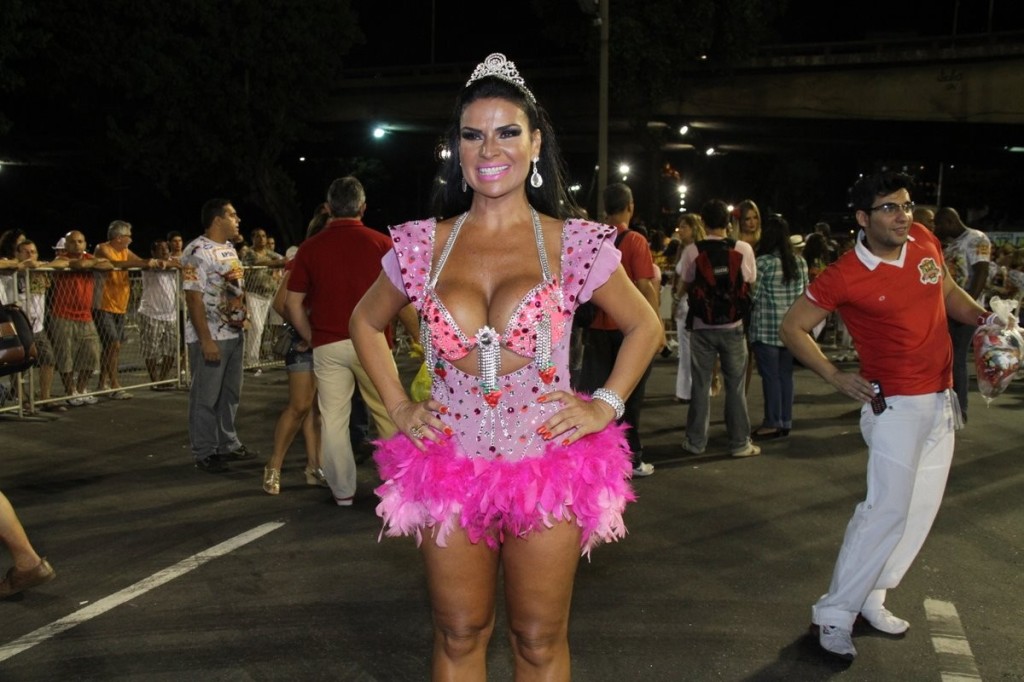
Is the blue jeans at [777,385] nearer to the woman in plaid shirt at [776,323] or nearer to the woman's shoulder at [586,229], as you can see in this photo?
the woman in plaid shirt at [776,323]

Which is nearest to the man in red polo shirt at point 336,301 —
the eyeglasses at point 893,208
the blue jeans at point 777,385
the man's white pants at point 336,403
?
the man's white pants at point 336,403

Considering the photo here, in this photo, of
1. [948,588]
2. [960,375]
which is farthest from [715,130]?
[948,588]

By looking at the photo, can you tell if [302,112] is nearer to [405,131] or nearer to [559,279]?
[405,131]

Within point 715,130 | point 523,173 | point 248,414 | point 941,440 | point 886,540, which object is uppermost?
point 715,130

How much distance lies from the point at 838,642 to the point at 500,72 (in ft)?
9.56

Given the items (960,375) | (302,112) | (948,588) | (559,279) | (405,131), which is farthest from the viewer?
(405,131)

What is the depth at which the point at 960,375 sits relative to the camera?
10297mm

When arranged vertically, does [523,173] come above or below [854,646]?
above

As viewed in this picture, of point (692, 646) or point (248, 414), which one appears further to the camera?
point (248, 414)

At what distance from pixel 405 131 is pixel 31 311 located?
39.4 meters

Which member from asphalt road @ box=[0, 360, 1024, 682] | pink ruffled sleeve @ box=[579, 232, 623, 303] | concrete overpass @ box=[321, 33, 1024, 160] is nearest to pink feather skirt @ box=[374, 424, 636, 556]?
pink ruffled sleeve @ box=[579, 232, 623, 303]

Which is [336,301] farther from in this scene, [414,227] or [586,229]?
[586,229]

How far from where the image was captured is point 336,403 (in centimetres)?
694

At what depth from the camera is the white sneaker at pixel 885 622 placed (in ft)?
15.8
